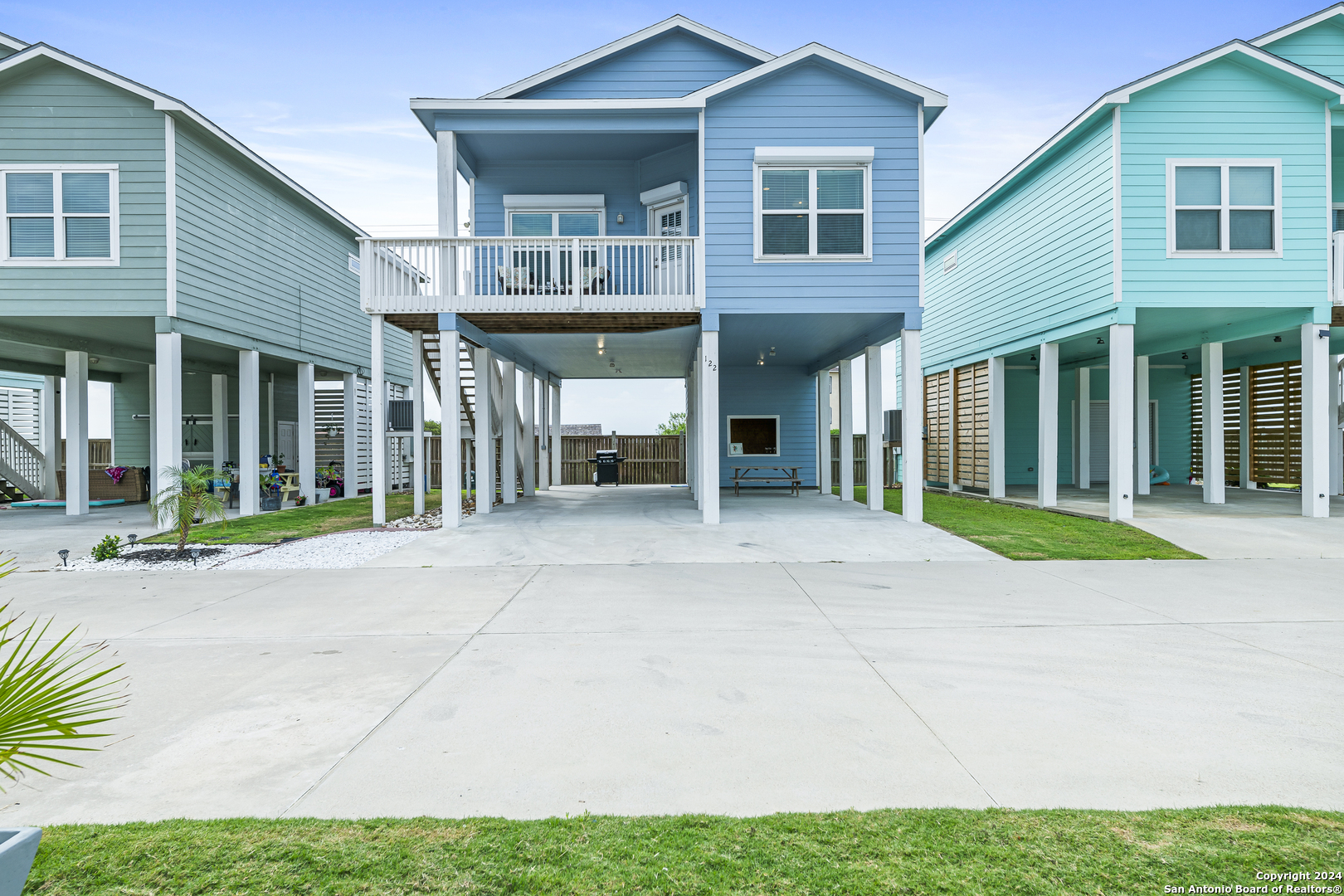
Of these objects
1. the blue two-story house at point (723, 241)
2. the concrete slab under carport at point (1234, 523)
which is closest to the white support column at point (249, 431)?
the blue two-story house at point (723, 241)

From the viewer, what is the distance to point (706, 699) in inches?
149

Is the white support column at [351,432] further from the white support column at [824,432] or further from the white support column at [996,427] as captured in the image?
the white support column at [996,427]

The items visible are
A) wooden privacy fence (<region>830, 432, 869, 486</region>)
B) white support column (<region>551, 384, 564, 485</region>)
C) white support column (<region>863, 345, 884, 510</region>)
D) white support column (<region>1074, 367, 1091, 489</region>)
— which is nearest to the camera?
white support column (<region>863, 345, 884, 510</region>)

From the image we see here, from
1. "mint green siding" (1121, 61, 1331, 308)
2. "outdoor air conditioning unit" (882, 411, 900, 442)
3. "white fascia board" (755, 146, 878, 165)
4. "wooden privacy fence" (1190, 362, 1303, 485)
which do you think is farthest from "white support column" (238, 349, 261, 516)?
"wooden privacy fence" (1190, 362, 1303, 485)

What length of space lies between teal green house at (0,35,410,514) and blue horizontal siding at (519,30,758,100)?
586 centimetres

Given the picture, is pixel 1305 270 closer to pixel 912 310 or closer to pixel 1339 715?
pixel 912 310

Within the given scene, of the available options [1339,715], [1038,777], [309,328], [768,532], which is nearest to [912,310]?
[768,532]

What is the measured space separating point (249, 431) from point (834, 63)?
11821mm

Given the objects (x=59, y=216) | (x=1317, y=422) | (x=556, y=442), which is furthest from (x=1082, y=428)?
(x=59, y=216)

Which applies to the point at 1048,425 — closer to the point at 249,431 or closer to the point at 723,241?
the point at 723,241

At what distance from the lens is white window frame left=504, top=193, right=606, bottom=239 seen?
13.6 meters

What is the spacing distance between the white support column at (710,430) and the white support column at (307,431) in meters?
9.57

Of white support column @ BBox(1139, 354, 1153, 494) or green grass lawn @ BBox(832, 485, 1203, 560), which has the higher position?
white support column @ BBox(1139, 354, 1153, 494)

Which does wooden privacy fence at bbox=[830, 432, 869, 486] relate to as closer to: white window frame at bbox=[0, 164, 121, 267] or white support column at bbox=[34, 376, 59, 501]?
white window frame at bbox=[0, 164, 121, 267]
